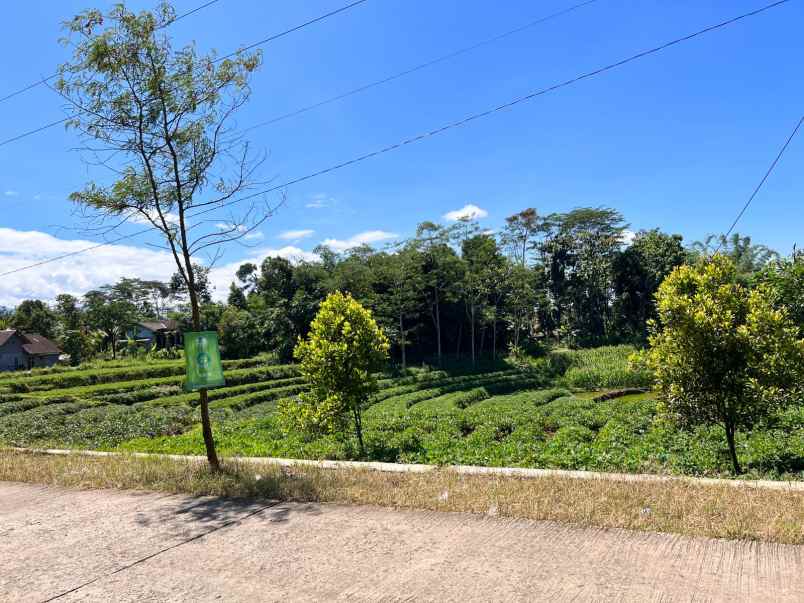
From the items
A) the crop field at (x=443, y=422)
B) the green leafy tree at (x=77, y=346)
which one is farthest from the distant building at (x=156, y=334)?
the crop field at (x=443, y=422)

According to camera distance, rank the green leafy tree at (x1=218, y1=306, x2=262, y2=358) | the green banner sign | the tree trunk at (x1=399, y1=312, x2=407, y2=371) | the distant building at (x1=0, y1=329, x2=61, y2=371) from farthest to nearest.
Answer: the distant building at (x1=0, y1=329, x2=61, y2=371), the green leafy tree at (x1=218, y1=306, x2=262, y2=358), the tree trunk at (x1=399, y1=312, x2=407, y2=371), the green banner sign

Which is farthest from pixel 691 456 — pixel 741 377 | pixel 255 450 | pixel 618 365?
pixel 618 365

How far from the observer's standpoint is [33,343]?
65.7 m

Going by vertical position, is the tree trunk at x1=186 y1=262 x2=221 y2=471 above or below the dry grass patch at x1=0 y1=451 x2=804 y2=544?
above

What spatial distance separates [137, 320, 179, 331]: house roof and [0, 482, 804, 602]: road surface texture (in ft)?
256

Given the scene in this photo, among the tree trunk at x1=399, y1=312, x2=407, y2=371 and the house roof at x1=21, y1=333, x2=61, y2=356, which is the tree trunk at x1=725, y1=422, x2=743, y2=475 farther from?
the house roof at x1=21, y1=333, x2=61, y2=356

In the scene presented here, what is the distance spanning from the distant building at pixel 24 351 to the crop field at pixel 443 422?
1850 cm

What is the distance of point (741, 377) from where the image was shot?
8719mm

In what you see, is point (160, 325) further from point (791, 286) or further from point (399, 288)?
point (791, 286)

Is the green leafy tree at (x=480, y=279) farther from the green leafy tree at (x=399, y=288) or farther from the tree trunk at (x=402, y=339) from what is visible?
the tree trunk at (x=402, y=339)

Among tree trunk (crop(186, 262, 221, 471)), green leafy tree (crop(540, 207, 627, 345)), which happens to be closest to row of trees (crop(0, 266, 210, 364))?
green leafy tree (crop(540, 207, 627, 345))

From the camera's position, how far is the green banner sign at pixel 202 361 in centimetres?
818

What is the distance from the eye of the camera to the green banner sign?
8.18 meters

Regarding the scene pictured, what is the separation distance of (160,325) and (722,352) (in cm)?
8592
